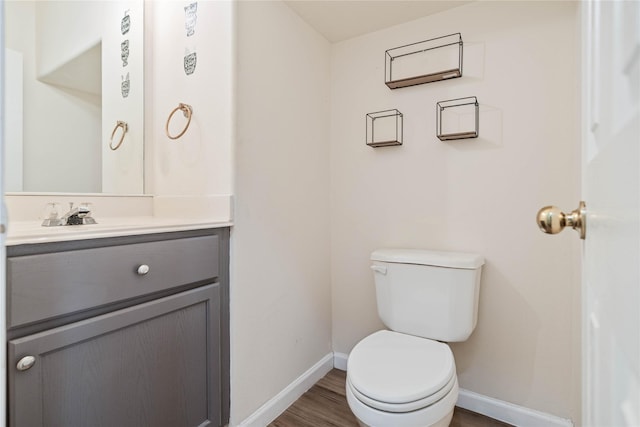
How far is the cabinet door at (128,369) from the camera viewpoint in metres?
0.82

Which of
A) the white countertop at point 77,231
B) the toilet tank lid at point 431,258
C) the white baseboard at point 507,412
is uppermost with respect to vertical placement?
the white countertop at point 77,231

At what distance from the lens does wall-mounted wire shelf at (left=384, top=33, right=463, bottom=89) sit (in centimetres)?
163

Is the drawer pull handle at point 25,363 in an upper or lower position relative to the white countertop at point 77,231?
lower

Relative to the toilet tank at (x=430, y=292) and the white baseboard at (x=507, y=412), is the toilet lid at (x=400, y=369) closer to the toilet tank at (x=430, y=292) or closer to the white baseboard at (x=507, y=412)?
the toilet tank at (x=430, y=292)

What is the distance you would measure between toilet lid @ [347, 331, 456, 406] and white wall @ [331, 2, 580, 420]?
0.45m

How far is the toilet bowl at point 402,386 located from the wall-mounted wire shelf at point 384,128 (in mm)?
1021

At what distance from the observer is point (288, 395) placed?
64.7 inches

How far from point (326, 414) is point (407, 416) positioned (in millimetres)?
679

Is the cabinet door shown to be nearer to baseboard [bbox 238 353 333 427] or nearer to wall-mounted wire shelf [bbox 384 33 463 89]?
baseboard [bbox 238 353 333 427]

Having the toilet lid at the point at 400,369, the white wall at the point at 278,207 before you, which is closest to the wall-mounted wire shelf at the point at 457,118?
the white wall at the point at 278,207

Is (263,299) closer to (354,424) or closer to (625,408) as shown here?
(354,424)

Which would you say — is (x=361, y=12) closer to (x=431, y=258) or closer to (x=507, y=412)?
(x=431, y=258)

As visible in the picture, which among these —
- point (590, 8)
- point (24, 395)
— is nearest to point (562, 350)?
point (590, 8)

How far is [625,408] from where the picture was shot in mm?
285
